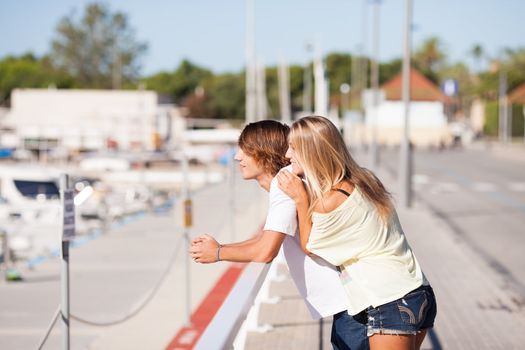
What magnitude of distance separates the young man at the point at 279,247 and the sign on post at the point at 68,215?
1.64 m

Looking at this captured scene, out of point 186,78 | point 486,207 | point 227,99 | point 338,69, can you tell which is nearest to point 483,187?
point 486,207

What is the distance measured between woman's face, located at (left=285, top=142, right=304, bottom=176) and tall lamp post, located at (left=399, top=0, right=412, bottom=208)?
52.5 ft

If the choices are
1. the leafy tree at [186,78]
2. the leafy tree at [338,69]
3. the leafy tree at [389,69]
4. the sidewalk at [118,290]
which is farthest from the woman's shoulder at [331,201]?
the leafy tree at [389,69]

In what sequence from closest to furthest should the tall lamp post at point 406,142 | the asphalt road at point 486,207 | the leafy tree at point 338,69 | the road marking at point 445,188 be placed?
1. the asphalt road at point 486,207
2. the tall lamp post at point 406,142
3. the road marking at point 445,188
4. the leafy tree at point 338,69

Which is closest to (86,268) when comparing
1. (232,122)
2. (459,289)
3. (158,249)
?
(158,249)

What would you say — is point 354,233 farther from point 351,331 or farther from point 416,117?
point 416,117

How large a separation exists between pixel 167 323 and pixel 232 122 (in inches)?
3963

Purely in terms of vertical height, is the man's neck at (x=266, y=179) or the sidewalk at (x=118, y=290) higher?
the man's neck at (x=266, y=179)

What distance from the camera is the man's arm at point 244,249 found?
3236mm

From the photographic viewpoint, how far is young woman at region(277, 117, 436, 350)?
3.21 meters

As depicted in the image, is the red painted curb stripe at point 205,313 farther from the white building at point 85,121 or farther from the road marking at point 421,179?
the white building at point 85,121

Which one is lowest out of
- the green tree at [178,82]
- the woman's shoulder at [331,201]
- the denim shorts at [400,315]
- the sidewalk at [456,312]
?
the sidewalk at [456,312]

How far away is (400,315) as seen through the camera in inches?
128

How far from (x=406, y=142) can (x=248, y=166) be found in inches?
640
